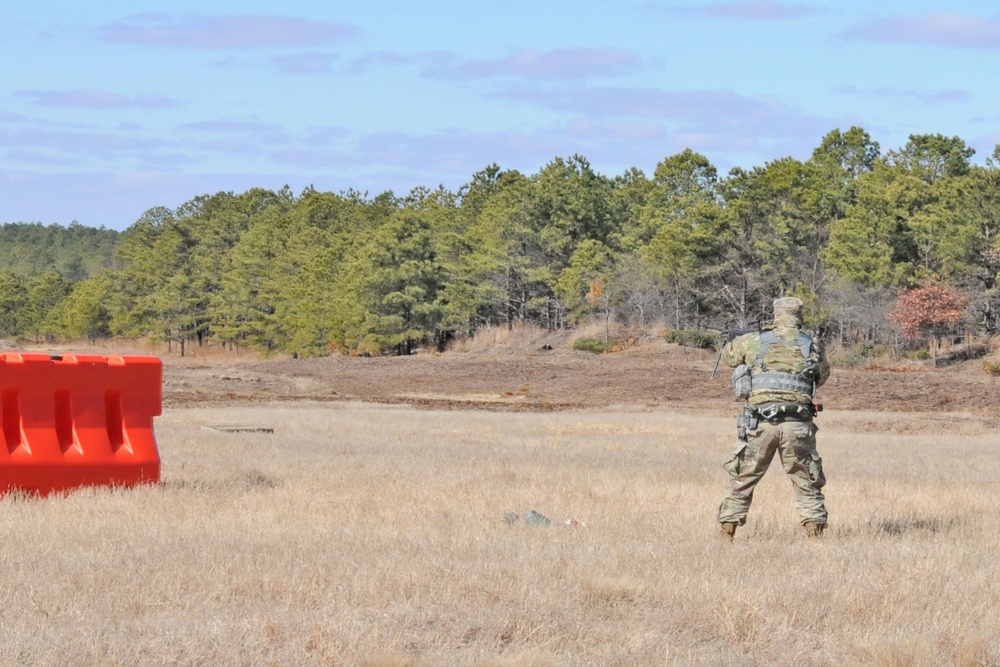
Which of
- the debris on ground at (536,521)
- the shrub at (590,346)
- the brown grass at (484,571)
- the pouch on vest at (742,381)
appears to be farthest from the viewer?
the shrub at (590,346)

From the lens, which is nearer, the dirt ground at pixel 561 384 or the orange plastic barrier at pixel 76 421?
the orange plastic barrier at pixel 76 421

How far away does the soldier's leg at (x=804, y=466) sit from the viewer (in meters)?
9.70

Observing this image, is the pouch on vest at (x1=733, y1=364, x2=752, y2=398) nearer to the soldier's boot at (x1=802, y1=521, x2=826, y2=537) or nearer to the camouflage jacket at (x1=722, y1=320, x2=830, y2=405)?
the camouflage jacket at (x1=722, y1=320, x2=830, y2=405)

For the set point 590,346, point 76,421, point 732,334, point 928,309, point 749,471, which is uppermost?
point 732,334

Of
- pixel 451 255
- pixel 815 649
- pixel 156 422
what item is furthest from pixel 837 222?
pixel 815 649

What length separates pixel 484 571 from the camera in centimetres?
785

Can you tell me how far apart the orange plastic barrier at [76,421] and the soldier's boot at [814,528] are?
18.4 ft

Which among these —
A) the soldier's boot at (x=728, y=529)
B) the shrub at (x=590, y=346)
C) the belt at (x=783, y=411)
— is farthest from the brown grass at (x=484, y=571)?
the shrub at (x=590, y=346)

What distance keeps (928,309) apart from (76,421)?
1932 inches

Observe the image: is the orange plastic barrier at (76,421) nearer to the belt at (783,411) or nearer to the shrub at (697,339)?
the belt at (783,411)

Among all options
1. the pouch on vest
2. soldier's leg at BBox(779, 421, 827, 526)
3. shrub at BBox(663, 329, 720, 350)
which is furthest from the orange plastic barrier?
shrub at BBox(663, 329, 720, 350)

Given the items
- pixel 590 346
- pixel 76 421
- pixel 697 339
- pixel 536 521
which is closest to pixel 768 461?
pixel 536 521

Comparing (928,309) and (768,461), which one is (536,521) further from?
(928,309)

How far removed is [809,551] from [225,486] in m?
5.59
